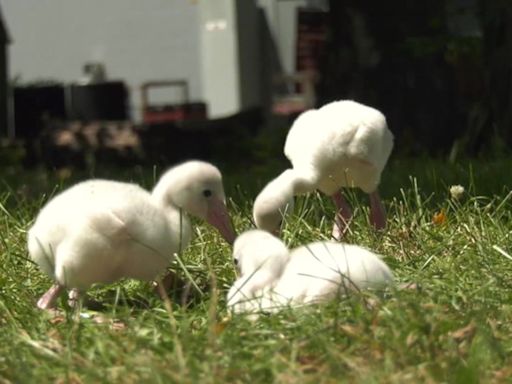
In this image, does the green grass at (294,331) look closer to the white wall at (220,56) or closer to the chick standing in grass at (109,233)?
the chick standing in grass at (109,233)

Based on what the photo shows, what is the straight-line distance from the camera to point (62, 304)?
156 inches

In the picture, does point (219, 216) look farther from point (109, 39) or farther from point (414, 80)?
point (109, 39)

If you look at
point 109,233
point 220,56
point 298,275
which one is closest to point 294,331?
point 298,275

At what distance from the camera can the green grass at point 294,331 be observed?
9.52ft

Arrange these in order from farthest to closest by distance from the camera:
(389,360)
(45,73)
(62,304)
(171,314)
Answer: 1. (45,73)
2. (62,304)
3. (171,314)
4. (389,360)

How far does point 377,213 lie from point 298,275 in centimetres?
151

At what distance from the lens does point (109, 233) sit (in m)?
3.82

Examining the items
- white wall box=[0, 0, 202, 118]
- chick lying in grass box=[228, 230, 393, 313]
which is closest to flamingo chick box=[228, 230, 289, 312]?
chick lying in grass box=[228, 230, 393, 313]

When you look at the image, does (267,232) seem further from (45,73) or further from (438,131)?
(45,73)

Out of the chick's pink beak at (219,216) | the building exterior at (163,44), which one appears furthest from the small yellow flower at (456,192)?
the building exterior at (163,44)

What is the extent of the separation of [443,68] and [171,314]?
24.2 feet

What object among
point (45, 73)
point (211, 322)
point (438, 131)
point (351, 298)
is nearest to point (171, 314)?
point (211, 322)

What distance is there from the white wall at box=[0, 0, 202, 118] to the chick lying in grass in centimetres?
1315

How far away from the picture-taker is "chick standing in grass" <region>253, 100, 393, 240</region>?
4.94 metres
